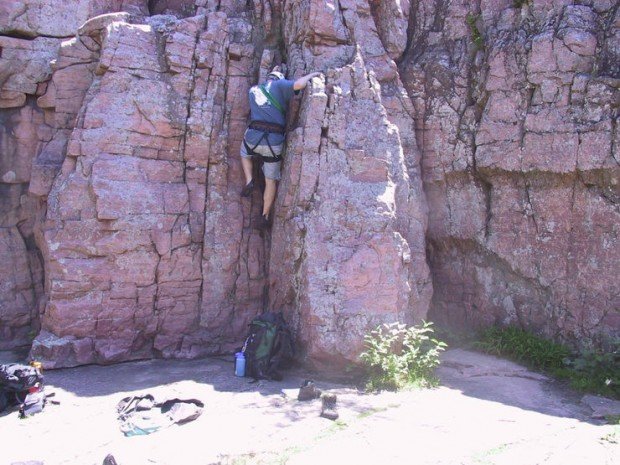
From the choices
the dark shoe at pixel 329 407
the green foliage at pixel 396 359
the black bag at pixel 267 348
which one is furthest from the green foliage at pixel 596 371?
the black bag at pixel 267 348

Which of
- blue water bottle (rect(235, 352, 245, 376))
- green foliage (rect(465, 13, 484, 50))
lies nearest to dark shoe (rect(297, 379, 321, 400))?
blue water bottle (rect(235, 352, 245, 376))

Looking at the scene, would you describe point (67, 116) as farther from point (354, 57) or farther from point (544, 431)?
point (544, 431)

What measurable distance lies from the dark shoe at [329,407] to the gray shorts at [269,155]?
12.1 ft

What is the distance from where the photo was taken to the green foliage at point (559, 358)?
658 cm

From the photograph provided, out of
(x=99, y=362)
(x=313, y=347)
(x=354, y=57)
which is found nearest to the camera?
(x=313, y=347)

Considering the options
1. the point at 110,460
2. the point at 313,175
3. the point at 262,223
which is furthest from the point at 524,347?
the point at 110,460

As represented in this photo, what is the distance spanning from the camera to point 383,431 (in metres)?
5.17

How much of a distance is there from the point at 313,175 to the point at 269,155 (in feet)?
3.15

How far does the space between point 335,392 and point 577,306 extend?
156 inches

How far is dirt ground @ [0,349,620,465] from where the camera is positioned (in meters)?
4.69

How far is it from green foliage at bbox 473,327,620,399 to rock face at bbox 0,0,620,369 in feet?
1.34

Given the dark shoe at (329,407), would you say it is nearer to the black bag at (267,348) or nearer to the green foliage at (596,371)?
the black bag at (267,348)

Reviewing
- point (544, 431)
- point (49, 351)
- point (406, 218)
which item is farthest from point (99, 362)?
point (544, 431)

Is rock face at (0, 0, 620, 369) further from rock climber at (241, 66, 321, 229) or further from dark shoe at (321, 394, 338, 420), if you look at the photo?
dark shoe at (321, 394, 338, 420)
